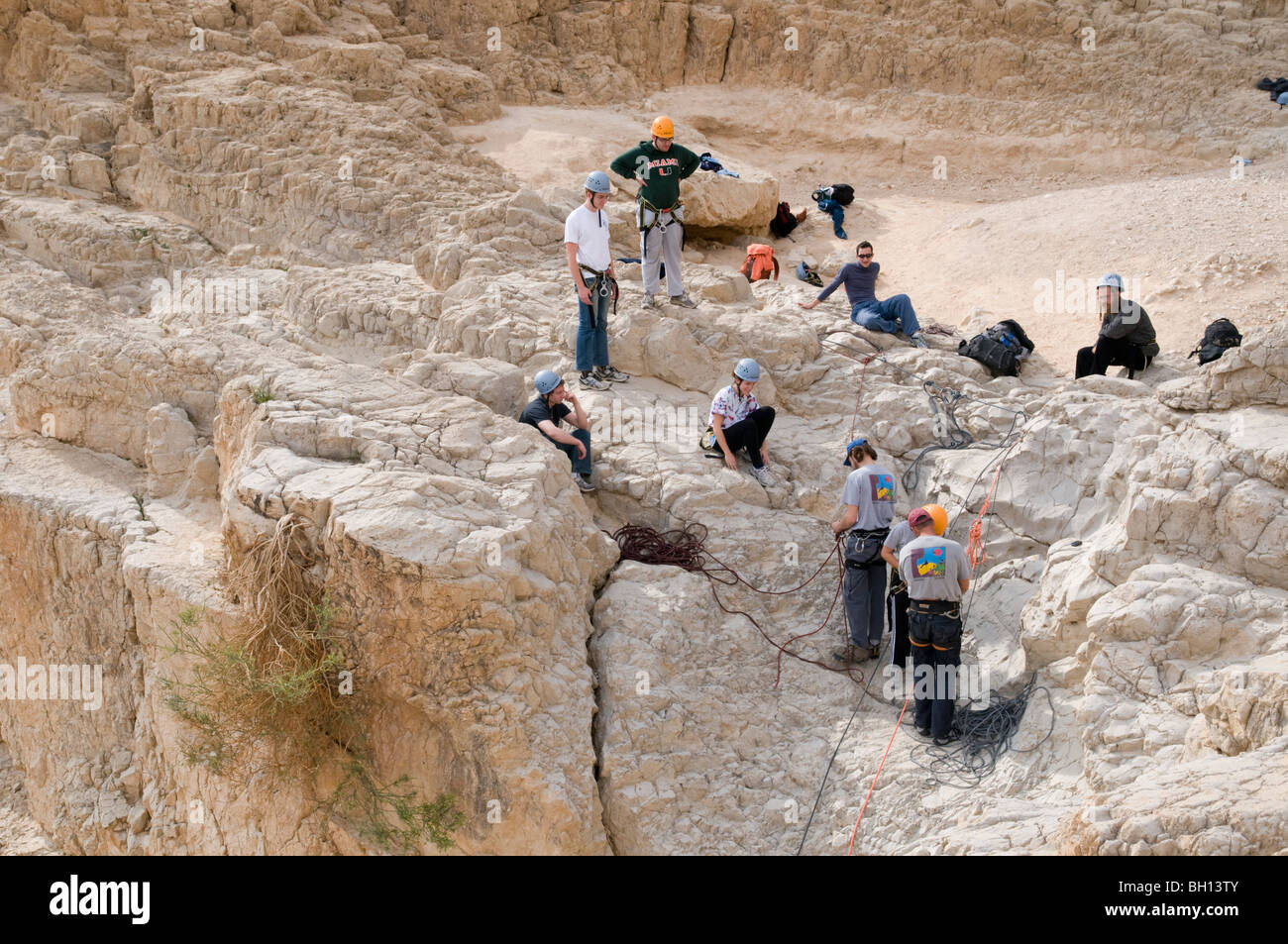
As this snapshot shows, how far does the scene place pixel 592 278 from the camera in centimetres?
927

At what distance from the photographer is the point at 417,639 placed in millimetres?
6539

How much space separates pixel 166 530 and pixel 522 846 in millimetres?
3484

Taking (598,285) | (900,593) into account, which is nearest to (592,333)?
(598,285)

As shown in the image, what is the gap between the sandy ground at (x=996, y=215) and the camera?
1172 cm

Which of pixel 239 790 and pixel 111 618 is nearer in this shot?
pixel 239 790

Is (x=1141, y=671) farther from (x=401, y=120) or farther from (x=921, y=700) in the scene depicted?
(x=401, y=120)

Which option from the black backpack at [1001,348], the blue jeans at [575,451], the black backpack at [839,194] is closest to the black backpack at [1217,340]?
the black backpack at [1001,348]

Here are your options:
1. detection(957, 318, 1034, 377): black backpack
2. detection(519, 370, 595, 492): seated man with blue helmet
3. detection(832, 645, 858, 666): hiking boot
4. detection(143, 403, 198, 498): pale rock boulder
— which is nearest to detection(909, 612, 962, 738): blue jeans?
detection(832, 645, 858, 666): hiking boot

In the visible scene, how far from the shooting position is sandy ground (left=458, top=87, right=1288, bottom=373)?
461 inches

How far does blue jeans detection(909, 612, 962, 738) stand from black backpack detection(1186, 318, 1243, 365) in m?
4.58

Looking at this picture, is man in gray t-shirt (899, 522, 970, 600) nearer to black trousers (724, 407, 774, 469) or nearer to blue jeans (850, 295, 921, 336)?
black trousers (724, 407, 774, 469)

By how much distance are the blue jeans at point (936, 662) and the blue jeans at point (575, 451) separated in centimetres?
268

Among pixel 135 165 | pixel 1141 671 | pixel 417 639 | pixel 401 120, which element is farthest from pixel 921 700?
pixel 135 165

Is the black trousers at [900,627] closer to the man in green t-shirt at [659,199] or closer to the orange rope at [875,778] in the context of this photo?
the orange rope at [875,778]
